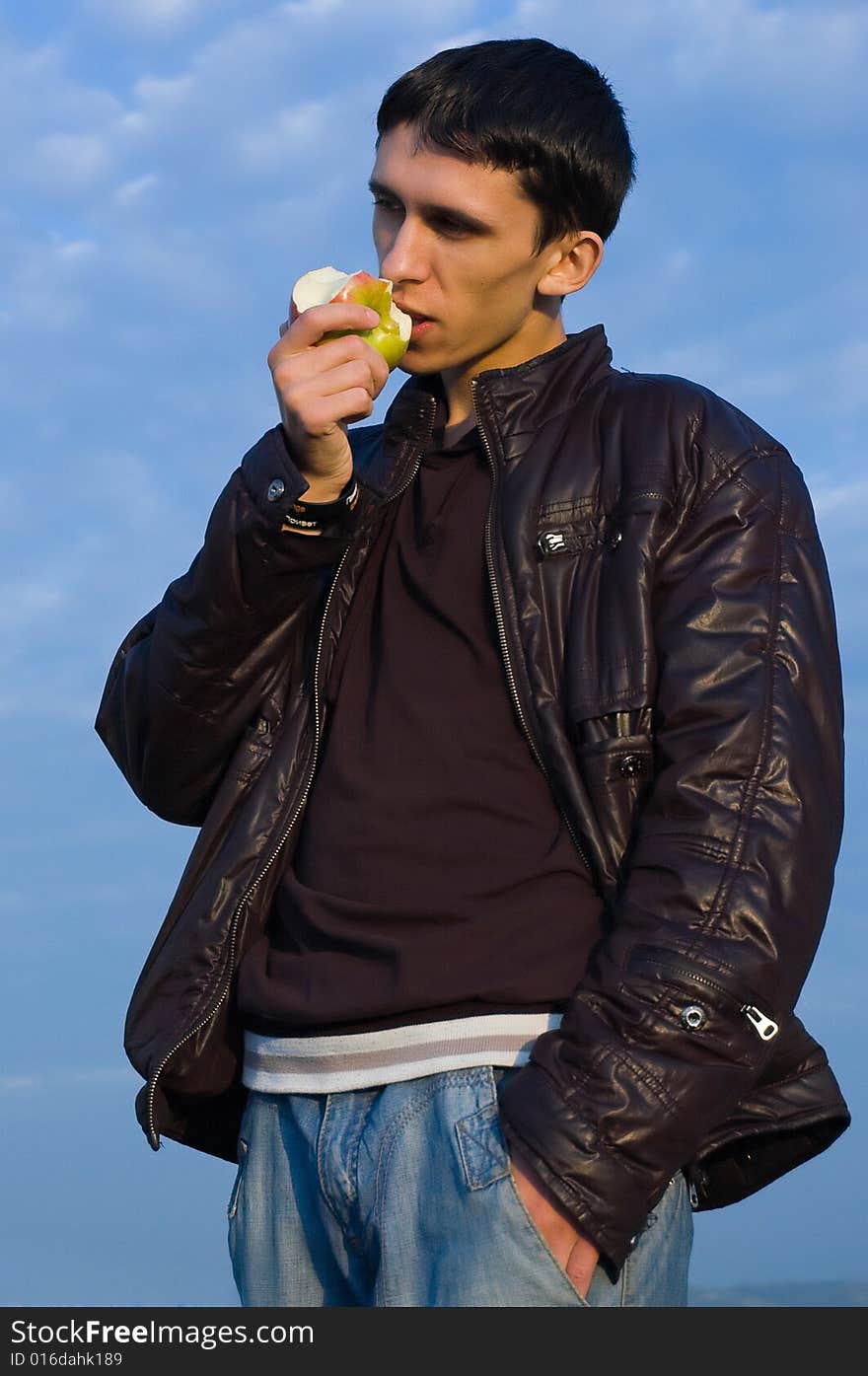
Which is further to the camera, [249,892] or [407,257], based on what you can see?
[407,257]

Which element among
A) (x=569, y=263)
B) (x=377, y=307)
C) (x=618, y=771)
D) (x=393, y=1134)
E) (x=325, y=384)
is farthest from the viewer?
(x=569, y=263)

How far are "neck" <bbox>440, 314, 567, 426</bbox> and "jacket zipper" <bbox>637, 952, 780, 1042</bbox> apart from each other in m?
1.59

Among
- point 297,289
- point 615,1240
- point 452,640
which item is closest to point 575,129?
point 297,289

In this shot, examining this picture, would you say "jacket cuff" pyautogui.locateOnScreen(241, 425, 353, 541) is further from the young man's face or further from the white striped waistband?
the white striped waistband

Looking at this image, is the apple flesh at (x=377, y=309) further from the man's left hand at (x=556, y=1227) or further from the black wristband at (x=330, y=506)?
the man's left hand at (x=556, y=1227)

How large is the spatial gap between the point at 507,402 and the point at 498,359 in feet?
0.98

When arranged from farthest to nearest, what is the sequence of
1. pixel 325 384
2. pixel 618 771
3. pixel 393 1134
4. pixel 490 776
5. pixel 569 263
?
pixel 569 263
pixel 325 384
pixel 490 776
pixel 618 771
pixel 393 1134

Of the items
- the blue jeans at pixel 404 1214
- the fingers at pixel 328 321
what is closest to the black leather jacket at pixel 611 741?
the blue jeans at pixel 404 1214

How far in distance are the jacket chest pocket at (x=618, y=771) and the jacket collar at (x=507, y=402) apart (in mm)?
767

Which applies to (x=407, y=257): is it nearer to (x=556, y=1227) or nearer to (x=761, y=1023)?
(x=761, y=1023)

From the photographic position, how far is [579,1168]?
3.19 m

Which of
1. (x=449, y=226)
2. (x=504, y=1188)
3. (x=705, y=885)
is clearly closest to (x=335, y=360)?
(x=449, y=226)

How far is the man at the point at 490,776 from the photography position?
332cm

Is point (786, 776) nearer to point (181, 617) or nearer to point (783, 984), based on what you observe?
point (783, 984)
